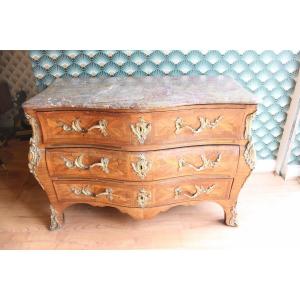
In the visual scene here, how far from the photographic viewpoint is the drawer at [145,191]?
1.56 meters

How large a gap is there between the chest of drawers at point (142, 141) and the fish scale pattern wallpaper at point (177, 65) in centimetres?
24

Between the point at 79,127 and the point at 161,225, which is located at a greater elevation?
the point at 79,127

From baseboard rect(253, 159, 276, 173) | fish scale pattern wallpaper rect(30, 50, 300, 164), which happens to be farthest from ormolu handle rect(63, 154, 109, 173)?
baseboard rect(253, 159, 276, 173)

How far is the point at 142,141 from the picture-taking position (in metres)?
1.41

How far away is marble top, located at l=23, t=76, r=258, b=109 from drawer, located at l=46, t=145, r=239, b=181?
272 mm

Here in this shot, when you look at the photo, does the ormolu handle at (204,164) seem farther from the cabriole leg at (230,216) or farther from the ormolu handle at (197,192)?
the cabriole leg at (230,216)

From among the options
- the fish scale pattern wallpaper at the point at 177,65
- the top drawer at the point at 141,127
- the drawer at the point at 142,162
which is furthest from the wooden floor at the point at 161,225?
the fish scale pattern wallpaper at the point at 177,65

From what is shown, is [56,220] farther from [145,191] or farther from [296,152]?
[296,152]

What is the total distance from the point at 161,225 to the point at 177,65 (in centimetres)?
116

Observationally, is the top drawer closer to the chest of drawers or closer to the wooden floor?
the chest of drawers

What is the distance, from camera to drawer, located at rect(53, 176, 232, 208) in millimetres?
1562

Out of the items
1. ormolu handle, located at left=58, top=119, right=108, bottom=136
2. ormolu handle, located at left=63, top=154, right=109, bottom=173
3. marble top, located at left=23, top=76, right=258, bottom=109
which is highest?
marble top, located at left=23, top=76, right=258, bottom=109

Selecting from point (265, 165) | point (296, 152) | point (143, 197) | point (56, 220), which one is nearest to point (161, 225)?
point (143, 197)

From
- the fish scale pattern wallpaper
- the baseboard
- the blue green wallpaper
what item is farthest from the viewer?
the baseboard
